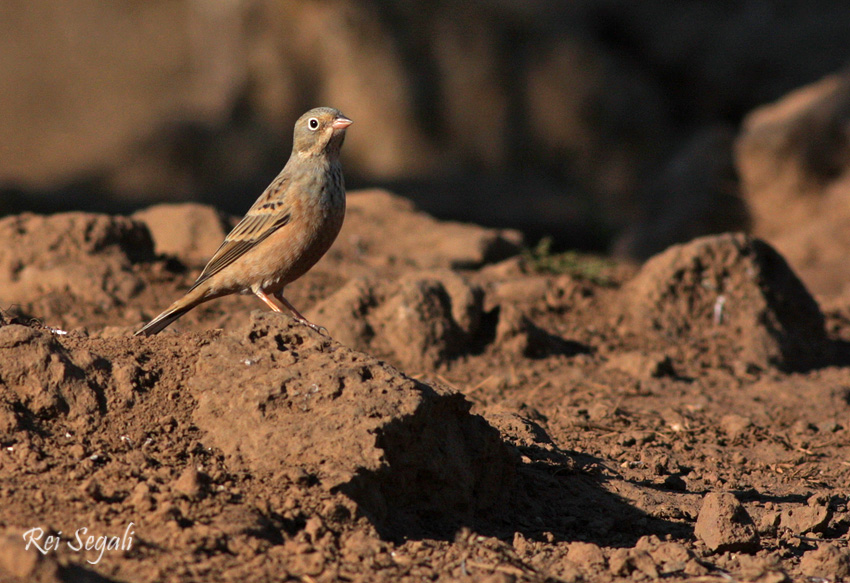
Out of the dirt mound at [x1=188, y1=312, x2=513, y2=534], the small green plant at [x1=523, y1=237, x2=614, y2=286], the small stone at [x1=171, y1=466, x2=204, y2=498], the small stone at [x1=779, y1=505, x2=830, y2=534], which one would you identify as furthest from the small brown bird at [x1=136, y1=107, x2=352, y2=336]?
the small green plant at [x1=523, y1=237, x2=614, y2=286]

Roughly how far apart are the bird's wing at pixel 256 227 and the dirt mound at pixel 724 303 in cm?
404

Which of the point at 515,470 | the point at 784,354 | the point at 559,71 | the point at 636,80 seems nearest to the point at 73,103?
the point at 559,71

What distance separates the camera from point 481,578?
163 inches

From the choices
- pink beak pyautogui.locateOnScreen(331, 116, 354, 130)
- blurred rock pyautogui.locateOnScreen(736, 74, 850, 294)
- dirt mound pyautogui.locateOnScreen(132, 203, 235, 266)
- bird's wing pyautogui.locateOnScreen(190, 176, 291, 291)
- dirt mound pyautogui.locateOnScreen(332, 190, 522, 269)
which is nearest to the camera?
bird's wing pyautogui.locateOnScreen(190, 176, 291, 291)

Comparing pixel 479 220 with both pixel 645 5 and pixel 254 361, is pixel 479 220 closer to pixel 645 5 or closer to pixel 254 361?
pixel 645 5

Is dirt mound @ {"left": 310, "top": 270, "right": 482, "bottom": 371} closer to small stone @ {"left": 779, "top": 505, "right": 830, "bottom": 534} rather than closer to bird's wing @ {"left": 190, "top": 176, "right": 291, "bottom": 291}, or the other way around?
bird's wing @ {"left": 190, "top": 176, "right": 291, "bottom": 291}

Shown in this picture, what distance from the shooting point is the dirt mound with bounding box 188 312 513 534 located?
459cm

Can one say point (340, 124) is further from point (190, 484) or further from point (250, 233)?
point (190, 484)

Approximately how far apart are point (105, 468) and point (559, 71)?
22438mm

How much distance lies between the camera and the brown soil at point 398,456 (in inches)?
163

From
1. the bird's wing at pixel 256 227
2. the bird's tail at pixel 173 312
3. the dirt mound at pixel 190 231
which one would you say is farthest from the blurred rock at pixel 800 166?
the bird's tail at pixel 173 312

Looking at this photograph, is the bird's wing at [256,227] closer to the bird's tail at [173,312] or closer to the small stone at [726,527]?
the bird's tail at [173,312]

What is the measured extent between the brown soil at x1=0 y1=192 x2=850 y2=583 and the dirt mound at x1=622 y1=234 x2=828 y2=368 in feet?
2.70

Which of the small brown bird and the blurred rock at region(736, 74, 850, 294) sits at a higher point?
the blurred rock at region(736, 74, 850, 294)
